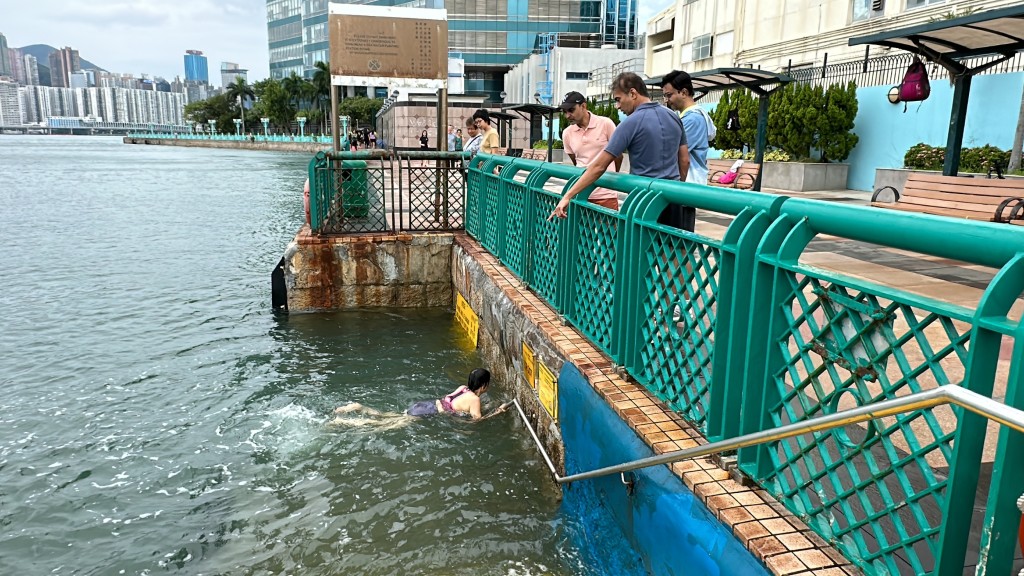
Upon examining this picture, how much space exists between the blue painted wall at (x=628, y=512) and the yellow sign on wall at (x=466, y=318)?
3.45 m

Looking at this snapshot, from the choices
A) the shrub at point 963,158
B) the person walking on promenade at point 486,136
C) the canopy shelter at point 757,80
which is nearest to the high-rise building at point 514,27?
the canopy shelter at point 757,80

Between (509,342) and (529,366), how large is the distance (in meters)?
0.79

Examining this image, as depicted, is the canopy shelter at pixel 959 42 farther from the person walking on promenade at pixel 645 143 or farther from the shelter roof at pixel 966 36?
the person walking on promenade at pixel 645 143

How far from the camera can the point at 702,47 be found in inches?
1208

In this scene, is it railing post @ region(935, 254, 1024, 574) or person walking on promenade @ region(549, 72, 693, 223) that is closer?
railing post @ region(935, 254, 1024, 574)

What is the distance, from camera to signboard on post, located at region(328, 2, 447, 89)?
1012 cm

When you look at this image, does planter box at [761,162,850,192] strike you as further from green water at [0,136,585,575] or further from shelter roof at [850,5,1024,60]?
green water at [0,136,585,575]

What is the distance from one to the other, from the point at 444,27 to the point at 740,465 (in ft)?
31.2

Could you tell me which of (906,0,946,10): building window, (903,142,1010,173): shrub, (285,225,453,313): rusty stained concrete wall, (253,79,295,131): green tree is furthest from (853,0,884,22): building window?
(253,79,295,131): green tree

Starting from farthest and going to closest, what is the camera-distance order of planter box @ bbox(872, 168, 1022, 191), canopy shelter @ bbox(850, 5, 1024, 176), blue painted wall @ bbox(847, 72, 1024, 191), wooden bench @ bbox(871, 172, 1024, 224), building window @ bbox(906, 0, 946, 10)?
building window @ bbox(906, 0, 946, 10) < blue painted wall @ bbox(847, 72, 1024, 191) < planter box @ bbox(872, 168, 1022, 191) < canopy shelter @ bbox(850, 5, 1024, 176) < wooden bench @ bbox(871, 172, 1024, 224)

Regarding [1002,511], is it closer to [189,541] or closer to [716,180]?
[189,541]

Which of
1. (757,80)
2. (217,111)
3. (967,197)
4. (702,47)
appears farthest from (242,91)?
(967,197)

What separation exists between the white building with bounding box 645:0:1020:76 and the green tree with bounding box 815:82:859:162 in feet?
13.2

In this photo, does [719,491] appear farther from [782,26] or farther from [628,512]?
[782,26]
